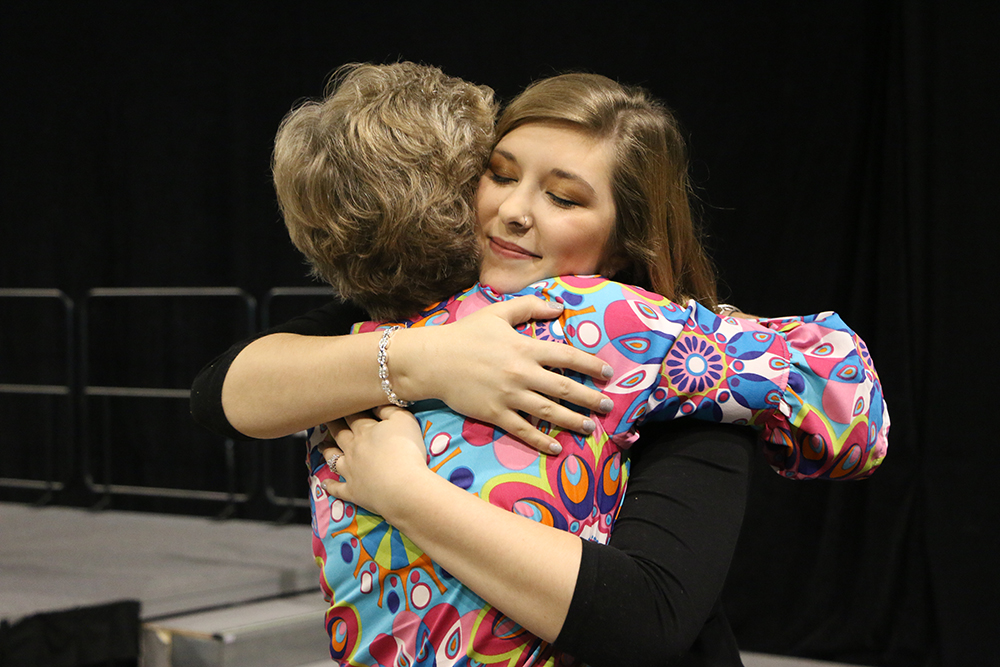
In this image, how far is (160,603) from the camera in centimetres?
293

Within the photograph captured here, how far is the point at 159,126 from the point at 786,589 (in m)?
4.08

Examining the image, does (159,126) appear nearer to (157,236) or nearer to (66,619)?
(157,236)

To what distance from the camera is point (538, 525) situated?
849 mm

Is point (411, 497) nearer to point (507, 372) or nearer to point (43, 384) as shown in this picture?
point (507, 372)

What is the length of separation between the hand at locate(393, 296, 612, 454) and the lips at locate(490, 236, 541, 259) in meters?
0.10

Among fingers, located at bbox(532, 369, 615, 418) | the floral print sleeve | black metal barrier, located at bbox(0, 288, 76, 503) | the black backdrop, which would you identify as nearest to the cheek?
the floral print sleeve

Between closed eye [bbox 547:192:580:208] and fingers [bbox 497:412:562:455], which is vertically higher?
closed eye [bbox 547:192:580:208]

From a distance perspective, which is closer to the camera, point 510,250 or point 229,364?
point 510,250

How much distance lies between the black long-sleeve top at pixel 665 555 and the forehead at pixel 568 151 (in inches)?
11.7

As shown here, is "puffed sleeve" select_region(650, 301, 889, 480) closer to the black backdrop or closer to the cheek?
the cheek

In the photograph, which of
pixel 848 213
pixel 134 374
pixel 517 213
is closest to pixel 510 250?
pixel 517 213

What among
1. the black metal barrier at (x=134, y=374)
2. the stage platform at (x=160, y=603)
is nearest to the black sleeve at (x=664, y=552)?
the stage platform at (x=160, y=603)

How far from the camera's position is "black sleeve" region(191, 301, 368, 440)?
115 centimetres

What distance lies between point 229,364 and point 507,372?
451 mm
